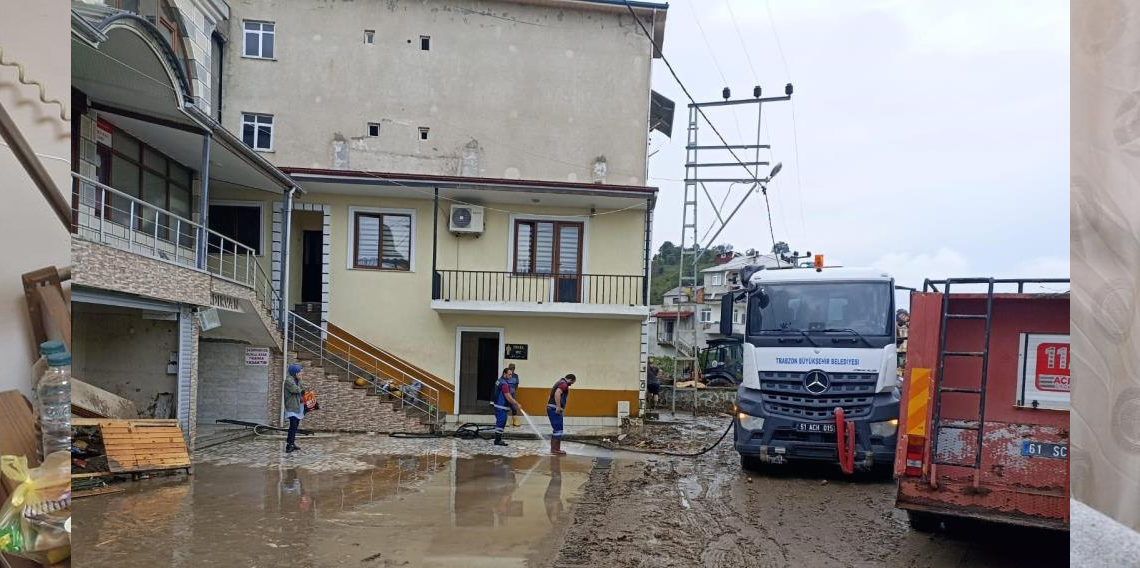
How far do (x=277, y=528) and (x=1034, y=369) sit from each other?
205 inches

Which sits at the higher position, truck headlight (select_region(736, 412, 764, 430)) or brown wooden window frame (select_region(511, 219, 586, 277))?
brown wooden window frame (select_region(511, 219, 586, 277))

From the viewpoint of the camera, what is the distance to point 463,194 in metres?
7.36

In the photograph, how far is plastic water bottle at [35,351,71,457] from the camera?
1.54m

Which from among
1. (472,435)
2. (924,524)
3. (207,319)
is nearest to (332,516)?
(207,319)

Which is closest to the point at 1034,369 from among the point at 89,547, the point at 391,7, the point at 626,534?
the point at 626,534

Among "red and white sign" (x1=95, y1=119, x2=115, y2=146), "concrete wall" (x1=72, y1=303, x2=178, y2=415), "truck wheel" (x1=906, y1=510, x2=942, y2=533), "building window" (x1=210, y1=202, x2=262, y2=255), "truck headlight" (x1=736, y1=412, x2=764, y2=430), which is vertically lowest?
"truck wheel" (x1=906, y1=510, x2=942, y2=533)

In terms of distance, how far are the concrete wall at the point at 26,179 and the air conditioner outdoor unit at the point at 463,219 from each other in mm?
5685

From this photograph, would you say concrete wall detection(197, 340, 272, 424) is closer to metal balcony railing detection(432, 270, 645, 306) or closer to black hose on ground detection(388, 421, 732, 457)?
black hose on ground detection(388, 421, 732, 457)

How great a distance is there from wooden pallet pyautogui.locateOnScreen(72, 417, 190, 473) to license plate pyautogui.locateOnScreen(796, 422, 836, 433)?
6.32 m

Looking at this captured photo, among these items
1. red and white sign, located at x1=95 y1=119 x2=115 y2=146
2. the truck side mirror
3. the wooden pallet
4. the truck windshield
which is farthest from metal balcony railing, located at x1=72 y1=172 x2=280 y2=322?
the truck windshield

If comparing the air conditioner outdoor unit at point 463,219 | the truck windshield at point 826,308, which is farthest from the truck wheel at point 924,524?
the air conditioner outdoor unit at point 463,219

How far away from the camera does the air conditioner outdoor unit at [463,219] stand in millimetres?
7305

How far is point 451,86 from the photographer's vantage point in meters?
7.04

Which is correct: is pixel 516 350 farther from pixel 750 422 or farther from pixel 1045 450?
pixel 1045 450
